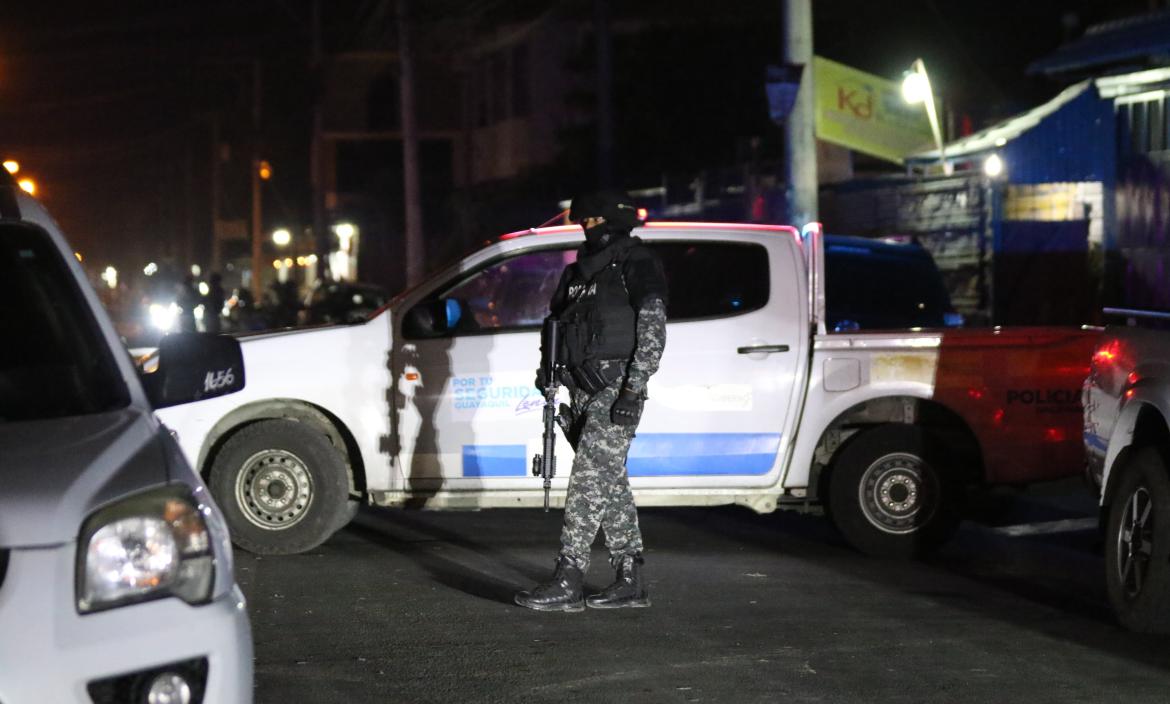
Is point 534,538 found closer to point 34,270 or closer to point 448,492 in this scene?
point 448,492

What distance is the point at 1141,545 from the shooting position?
7156 mm

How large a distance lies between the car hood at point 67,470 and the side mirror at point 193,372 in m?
0.31

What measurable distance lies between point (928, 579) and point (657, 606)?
5.49 ft

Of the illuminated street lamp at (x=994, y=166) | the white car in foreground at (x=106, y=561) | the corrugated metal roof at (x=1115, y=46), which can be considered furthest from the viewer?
the illuminated street lamp at (x=994, y=166)

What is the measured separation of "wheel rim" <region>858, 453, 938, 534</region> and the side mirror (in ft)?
17.1

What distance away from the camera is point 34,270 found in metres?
4.82

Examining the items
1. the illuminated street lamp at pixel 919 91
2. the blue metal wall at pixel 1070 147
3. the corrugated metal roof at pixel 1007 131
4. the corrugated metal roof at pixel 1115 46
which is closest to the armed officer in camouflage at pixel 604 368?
the corrugated metal roof at pixel 1115 46

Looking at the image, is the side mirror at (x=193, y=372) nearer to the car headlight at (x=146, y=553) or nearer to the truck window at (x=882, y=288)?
the car headlight at (x=146, y=553)

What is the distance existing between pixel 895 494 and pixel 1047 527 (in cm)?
177

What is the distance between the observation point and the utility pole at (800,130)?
48.5ft

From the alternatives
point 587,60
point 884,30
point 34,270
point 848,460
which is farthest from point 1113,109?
point 587,60

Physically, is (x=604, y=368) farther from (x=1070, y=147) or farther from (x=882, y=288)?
(x=1070, y=147)

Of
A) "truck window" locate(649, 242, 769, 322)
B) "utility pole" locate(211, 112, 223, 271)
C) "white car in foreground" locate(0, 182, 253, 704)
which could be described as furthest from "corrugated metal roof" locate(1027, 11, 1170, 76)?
"utility pole" locate(211, 112, 223, 271)

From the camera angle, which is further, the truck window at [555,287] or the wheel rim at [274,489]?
the truck window at [555,287]
